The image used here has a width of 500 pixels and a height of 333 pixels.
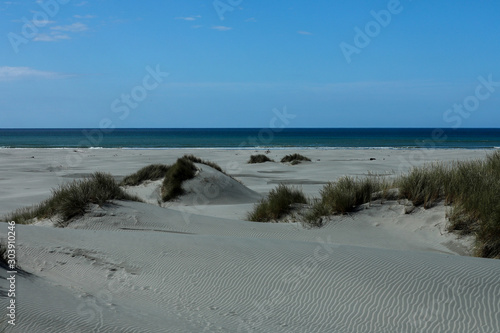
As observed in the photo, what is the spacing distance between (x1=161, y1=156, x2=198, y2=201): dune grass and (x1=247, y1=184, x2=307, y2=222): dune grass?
419cm

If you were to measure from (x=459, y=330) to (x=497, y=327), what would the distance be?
0.34 metres

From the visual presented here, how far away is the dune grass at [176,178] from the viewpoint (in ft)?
47.0

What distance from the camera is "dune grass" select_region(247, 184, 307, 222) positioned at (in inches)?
402

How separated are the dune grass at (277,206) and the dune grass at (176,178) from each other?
4192 millimetres

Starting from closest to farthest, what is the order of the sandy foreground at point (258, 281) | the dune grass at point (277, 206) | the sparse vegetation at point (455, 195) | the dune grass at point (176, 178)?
1. the sandy foreground at point (258, 281)
2. the sparse vegetation at point (455, 195)
3. the dune grass at point (277, 206)
4. the dune grass at point (176, 178)

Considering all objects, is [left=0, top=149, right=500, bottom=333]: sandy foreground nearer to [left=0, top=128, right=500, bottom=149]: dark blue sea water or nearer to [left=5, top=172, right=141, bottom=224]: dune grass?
[left=5, top=172, right=141, bottom=224]: dune grass

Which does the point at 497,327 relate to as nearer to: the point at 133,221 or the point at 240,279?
the point at 240,279

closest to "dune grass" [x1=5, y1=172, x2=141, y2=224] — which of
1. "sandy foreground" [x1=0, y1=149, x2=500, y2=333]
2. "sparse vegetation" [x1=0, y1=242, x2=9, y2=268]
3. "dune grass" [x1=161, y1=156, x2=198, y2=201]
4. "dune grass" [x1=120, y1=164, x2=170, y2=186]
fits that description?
"sandy foreground" [x1=0, y1=149, x2=500, y2=333]

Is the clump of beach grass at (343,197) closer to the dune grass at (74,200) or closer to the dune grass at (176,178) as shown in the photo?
the dune grass at (74,200)

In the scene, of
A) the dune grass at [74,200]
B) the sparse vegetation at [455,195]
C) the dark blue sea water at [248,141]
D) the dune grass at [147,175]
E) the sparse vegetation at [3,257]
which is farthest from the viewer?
the dark blue sea water at [248,141]

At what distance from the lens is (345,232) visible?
8.62m

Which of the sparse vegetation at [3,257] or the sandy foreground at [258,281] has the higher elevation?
the sparse vegetation at [3,257]

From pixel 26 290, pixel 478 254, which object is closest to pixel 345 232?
pixel 478 254

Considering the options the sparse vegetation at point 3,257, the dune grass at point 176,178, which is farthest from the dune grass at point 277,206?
the sparse vegetation at point 3,257
